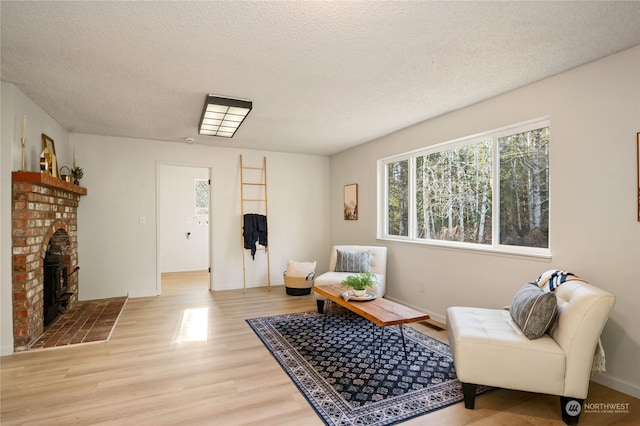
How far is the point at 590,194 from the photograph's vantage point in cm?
256

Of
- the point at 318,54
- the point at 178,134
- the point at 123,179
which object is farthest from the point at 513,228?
the point at 123,179

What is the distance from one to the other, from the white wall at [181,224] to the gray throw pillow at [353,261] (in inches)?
162

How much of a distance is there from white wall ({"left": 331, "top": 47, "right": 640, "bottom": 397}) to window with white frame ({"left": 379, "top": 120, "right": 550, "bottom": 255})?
0.16m

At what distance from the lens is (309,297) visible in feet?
16.9

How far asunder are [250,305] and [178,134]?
2694mm

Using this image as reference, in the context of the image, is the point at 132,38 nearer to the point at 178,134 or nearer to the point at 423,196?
the point at 178,134

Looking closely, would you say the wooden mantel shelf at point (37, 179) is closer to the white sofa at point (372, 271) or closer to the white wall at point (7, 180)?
the white wall at point (7, 180)

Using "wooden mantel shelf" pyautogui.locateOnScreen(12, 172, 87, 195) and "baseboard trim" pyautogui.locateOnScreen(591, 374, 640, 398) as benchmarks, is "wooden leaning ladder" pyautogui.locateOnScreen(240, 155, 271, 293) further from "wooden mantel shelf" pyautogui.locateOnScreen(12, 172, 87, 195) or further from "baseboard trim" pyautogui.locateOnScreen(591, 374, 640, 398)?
"baseboard trim" pyautogui.locateOnScreen(591, 374, 640, 398)

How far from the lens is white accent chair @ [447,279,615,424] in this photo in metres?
→ 1.97

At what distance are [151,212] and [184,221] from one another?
228 cm

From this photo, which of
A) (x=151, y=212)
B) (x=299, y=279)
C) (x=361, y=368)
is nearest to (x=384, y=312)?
(x=361, y=368)

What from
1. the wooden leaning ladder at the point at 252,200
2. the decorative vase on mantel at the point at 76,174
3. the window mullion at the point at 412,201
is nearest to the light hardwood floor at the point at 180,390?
the window mullion at the point at 412,201

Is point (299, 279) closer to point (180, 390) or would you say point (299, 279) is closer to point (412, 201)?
point (412, 201)

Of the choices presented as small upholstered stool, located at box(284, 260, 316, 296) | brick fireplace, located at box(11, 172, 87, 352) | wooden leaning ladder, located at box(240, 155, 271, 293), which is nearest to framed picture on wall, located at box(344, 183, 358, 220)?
small upholstered stool, located at box(284, 260, 316, 296)
